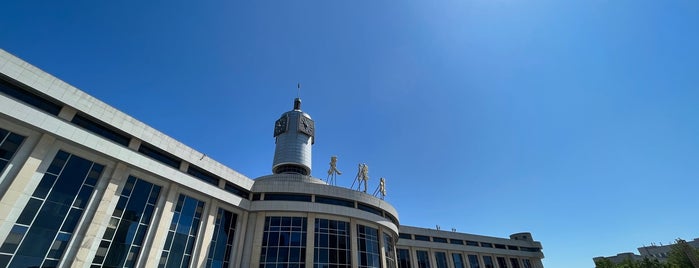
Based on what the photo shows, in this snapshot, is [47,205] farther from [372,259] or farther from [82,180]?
[372,259]

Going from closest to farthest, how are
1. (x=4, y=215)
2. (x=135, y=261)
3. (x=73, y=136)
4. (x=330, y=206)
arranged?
(x=4, y=215)
(x=73, y=136)
(x=135, y=261)
(x=330, y=206)

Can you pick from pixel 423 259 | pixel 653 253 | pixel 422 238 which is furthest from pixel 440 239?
pixel 653 253

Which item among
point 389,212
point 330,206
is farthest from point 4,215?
point 389,212

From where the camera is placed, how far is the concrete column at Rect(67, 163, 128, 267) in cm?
2364

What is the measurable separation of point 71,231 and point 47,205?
279 cm

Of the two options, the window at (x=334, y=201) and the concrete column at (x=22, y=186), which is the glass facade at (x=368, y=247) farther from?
the concrete column at (x=22, y=186)

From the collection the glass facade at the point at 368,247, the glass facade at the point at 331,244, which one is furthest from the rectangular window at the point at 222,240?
the glass facade at the point at 368,247

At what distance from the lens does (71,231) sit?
77.9ft

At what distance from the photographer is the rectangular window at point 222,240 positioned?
113ft

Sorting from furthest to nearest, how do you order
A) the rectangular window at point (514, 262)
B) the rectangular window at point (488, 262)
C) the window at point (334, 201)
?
1. the rectangular window at point (514, 262)
2. the rectangular window at point (488, 262)
3. the window at point (334, 201)

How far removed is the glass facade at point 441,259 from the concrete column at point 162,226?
59949mm

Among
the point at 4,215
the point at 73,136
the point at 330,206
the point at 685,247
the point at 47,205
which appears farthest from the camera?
the point at 685,247

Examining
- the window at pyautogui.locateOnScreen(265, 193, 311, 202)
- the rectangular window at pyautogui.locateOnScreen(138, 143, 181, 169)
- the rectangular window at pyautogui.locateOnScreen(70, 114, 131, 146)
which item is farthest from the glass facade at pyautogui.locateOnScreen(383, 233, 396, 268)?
the rectangular window at pyautogui.locateOnScreen(70, 114, 131, 146)

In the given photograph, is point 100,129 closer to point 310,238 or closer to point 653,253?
point 310,238
